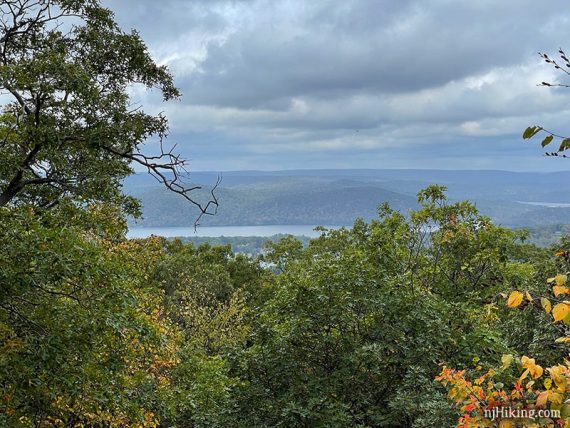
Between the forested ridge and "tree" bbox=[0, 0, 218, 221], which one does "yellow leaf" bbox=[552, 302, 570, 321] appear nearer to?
the forested ridge

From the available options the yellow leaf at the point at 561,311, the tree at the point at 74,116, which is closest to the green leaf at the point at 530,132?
the yellow leaf at the point at 561,311

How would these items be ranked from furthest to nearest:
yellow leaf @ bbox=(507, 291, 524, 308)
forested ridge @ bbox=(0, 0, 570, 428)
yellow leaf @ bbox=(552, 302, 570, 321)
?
forested ridge @ bbox=(0, 0, 570, 428) → yellow leaf @ bbox=(507, 291, 524, 308) → yellow leaf @ bbox=(552, 302, 570, 321)

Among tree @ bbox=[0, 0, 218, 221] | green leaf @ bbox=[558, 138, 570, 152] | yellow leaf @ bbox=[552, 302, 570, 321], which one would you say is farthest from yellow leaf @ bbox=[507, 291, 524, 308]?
tree @ bbox=[0, 0, 218, 221]

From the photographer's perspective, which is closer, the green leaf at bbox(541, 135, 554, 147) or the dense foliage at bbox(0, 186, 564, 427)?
the green leaf at bbox(541, 135, 554, 147)

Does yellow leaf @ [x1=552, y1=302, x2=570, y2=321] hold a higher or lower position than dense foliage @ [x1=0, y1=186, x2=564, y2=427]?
higher

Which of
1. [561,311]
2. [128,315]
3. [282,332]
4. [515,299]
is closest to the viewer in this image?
[561,311]

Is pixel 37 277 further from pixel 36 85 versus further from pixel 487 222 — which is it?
pixel 487 222

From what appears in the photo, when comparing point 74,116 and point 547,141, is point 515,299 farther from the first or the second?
point 74,116

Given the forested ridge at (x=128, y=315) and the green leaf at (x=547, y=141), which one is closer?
the green leaf at (x=547, y=141)

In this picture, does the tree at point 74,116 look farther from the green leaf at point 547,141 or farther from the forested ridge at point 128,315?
the green leaf at point 547,141

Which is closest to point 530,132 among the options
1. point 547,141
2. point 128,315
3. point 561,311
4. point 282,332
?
point 547,141

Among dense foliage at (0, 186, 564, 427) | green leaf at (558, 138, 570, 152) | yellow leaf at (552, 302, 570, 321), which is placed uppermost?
green leaf at (558, 138, 570, 152)

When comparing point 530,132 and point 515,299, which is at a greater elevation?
point 530,132

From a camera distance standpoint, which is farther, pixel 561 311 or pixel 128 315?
pixel 128 315
